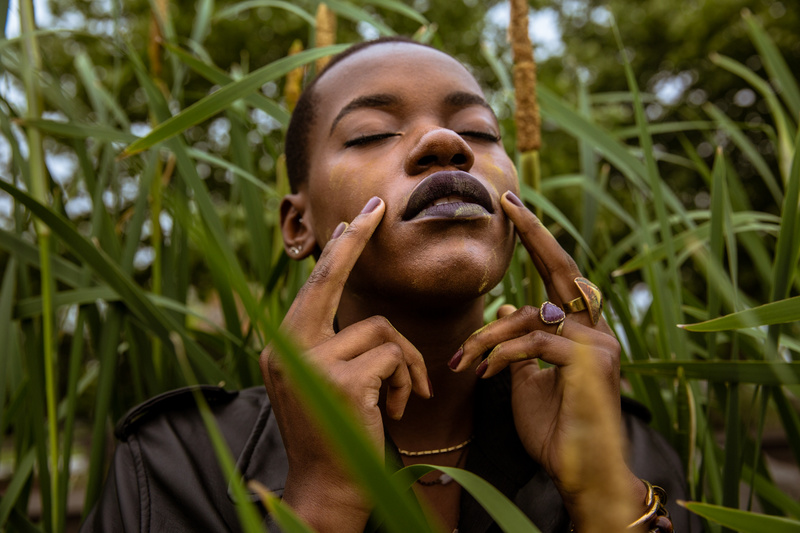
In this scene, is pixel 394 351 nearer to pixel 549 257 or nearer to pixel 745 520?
pixel 549 257

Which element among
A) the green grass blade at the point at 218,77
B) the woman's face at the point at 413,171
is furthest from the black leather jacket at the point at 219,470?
the green grass blade at the point at 218,77

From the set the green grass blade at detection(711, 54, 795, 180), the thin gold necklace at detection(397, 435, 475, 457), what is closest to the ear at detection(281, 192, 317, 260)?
the thin gold necklace at detection(397, 435, 475, 457)

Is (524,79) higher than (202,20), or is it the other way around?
(202,20)

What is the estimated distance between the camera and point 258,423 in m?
1.21

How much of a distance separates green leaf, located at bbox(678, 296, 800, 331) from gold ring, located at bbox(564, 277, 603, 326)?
0.62ft

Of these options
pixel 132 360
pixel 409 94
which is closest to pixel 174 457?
Result: pixel 132 360

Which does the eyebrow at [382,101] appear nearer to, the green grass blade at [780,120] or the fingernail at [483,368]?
the fingernail at [483,368]

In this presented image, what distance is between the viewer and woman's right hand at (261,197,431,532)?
2.94 ft

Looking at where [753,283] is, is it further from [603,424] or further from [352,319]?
[603,424]

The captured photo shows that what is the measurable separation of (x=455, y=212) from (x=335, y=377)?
0.35 meters

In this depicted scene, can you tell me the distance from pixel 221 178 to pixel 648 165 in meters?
8.04

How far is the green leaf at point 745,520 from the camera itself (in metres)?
0.64

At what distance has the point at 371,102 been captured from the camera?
1.20 metres

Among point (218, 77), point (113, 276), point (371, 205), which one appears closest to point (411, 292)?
point (371, 205)
